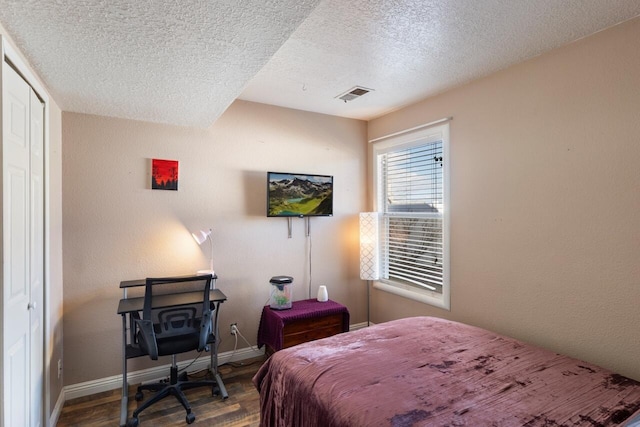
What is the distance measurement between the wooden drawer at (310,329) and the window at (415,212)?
0.78 m

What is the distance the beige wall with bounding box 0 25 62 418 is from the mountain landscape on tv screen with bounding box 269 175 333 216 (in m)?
1.67

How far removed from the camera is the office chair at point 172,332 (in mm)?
2285

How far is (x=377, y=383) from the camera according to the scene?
5.28 ft

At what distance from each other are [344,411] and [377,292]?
8.13 feet

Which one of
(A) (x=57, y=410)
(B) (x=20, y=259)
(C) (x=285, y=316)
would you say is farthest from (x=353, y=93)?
(A) (x=57, y=410)

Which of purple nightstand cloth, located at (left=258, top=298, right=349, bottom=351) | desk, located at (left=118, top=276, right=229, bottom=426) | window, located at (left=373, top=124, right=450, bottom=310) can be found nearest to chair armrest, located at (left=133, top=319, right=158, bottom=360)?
desk, located at (left=118, top=276, right=229, bottom=426)

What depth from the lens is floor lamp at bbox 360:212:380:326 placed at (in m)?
3.57

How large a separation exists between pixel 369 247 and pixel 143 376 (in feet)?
7.96

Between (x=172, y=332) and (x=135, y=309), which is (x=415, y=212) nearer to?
(x=172, y=332)

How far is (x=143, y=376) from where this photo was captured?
9.28 ft

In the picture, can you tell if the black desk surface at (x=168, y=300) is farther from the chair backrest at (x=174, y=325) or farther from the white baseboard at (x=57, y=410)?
the white baseboard at (x=57, y=410)

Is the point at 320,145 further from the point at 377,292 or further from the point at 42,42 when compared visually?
the point at 42,42

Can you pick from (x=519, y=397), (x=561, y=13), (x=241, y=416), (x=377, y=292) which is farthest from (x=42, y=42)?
(x=377, y=292)

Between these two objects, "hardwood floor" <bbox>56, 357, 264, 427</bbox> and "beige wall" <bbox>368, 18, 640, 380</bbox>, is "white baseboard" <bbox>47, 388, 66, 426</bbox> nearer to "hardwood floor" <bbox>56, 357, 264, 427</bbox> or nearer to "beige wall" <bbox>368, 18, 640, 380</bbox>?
"hardwood floor" <bbox>56, 357, 264, 427</bbox>
